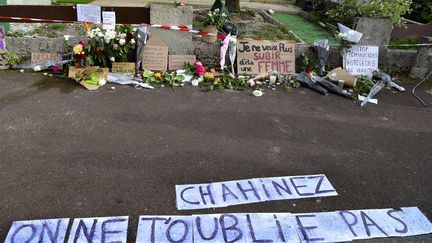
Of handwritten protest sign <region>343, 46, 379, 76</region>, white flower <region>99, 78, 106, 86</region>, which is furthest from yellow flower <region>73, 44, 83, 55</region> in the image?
handwritten protest sign <region>343, 46, 379, 76</region>

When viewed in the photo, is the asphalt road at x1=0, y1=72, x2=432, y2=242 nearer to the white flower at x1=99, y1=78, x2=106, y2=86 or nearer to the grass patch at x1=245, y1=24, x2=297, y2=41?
the white flower at x1=99, y1=78, x2=106, y2=86

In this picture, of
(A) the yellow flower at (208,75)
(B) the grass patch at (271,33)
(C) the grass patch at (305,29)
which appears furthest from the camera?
(C) the grass patch at (305,29)

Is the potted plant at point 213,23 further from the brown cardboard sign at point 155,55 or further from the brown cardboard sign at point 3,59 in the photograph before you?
the brown cardboard sign at point 3,59

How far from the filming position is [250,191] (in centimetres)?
361

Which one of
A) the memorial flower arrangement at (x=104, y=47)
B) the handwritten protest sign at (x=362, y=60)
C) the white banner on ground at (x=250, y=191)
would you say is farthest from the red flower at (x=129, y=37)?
the handwritten protest sign at (x=362, y=60)

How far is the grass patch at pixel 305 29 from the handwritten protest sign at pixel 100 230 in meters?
7.71

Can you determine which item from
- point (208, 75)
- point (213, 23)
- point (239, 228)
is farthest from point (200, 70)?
point (239, 228)

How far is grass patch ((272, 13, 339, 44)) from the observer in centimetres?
1021

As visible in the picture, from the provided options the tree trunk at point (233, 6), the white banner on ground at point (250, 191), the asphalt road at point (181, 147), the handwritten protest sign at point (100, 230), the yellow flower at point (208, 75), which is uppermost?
the tree trunk at point (233, 6)

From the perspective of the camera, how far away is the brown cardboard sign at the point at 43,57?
6.56m

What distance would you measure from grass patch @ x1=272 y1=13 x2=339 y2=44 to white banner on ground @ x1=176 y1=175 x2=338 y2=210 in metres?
6.33

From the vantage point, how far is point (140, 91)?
19.6ft

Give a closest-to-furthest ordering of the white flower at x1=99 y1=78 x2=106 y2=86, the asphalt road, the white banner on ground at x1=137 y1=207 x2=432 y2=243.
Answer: the white banner on ground at x1=137 y1=207 x2=432 y2=243, the asphalt road, the white flower at x1=99 y1=78 x2=106 y2=86

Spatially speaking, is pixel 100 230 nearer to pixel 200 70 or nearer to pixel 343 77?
pixel 200 70
